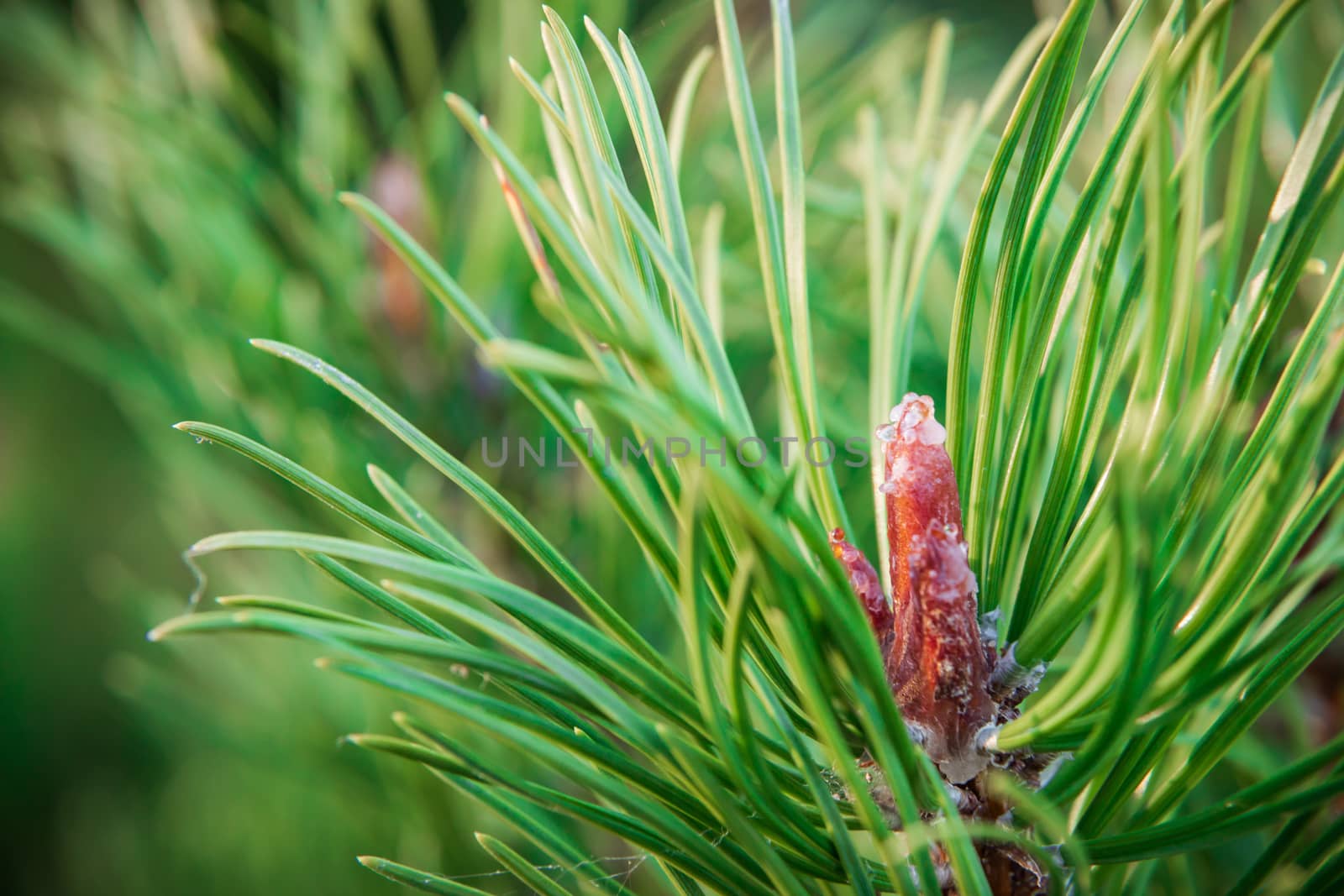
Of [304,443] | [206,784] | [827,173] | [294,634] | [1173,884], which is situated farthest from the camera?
[206,784]

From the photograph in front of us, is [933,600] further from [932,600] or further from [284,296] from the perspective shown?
[284,296]

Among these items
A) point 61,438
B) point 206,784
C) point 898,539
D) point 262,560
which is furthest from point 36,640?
point 898,539

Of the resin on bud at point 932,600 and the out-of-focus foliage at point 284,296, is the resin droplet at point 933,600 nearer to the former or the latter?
the resin on bud at point 932,600

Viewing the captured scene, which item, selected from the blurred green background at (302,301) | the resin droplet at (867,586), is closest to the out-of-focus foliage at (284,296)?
the blurred green background at (302,301)

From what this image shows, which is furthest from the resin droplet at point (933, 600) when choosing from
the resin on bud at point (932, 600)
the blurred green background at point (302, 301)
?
the blurred green background at point (302, 301)

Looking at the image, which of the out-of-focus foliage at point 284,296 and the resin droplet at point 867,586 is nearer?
the resin droplet at point 867,586

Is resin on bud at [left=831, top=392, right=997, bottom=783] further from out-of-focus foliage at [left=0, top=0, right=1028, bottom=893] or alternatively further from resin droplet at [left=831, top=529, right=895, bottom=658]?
out-of-focus foliage at [left=0, top=0, right=1028, bottom=893]

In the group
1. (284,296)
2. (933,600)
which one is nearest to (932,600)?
(933,600)

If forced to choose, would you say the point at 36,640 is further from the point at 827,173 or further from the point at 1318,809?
the point at 1318,809
